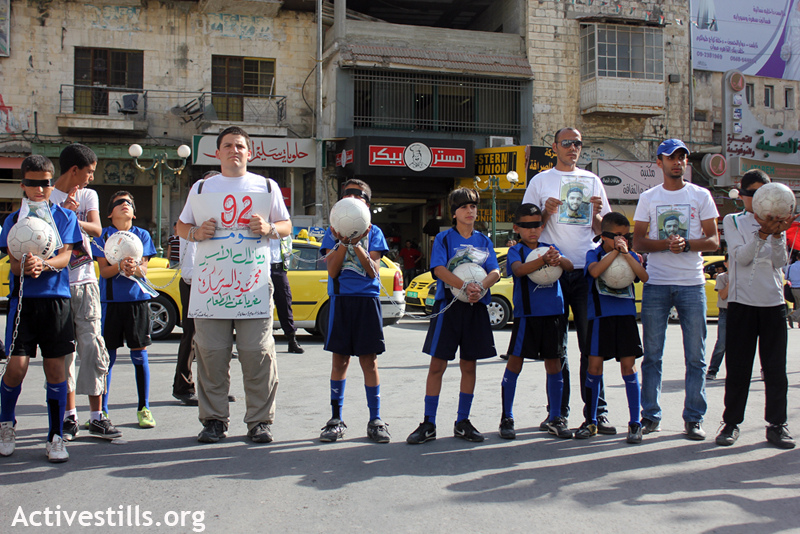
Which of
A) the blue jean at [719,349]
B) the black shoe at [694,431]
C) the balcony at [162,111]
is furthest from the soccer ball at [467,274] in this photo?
the balcony at [162,111]

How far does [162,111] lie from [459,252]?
704 inches

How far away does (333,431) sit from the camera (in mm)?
4734

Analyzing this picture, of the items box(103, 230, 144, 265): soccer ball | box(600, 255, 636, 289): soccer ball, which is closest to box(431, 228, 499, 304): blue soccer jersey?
box(600, 255, 636, 289): soccer ball

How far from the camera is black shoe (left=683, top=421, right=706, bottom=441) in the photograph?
477cm

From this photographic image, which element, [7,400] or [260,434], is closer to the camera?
[7,400]

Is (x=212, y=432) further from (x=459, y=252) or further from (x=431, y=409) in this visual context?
(x=459, y=252)

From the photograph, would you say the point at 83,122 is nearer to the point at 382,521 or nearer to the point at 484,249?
the point at 484,249

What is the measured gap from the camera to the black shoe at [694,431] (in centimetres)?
477

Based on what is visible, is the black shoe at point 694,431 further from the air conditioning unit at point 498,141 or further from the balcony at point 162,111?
the air conditioning unit at point 498,141

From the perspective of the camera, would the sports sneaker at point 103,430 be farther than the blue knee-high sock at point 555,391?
No

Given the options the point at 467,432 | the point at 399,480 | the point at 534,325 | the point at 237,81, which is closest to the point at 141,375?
the point at 399,480

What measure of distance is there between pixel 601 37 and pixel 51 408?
2163cm

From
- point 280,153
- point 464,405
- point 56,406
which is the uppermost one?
point 280,153

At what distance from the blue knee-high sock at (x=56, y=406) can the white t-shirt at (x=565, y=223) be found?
3306 mm
